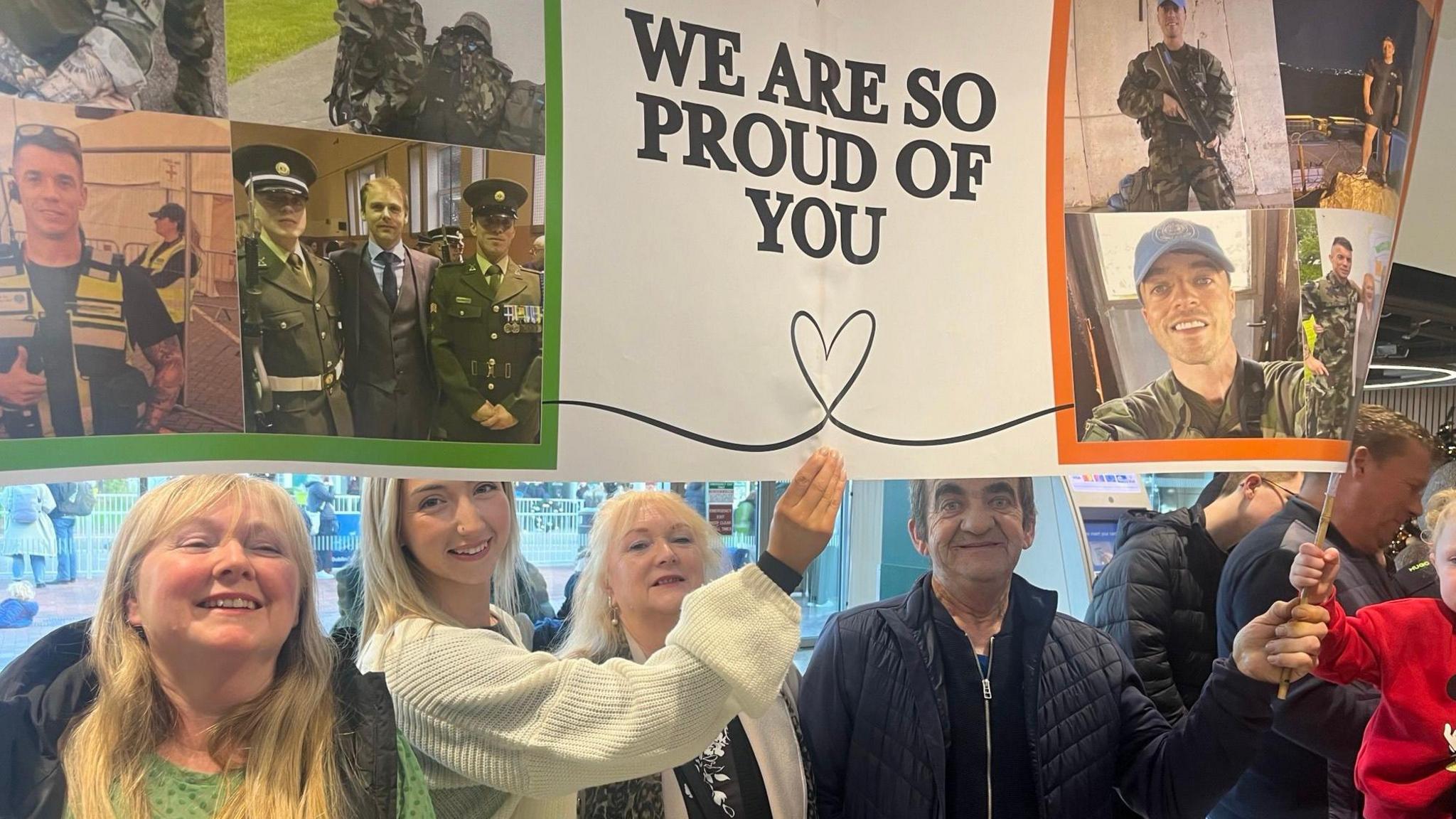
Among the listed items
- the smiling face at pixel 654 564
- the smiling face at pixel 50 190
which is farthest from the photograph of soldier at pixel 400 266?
the smiling face at pixel 654 564

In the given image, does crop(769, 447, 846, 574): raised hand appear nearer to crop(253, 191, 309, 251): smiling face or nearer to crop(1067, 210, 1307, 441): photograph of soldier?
crop(1067, 210, 1307, 441): photograph of soldier

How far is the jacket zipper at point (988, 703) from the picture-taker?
1.53 metres

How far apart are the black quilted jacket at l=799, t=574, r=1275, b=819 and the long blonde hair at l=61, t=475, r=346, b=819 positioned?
0.81 metres

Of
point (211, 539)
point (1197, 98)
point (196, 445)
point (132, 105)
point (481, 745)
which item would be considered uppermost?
point (1197, 98)

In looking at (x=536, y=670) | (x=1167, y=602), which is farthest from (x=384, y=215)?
(x=1167, y=602)

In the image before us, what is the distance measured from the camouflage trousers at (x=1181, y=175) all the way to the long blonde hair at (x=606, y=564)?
2.77 ft

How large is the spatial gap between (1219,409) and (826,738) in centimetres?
80

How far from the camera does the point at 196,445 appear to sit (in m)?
0.93

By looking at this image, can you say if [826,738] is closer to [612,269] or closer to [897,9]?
[612,269]

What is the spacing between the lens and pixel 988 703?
62.1 inches

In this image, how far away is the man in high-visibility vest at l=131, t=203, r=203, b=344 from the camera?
0.91 meters

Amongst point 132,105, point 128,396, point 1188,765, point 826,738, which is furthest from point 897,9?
point 1188,765

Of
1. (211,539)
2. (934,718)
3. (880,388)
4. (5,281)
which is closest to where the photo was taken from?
(5,281)

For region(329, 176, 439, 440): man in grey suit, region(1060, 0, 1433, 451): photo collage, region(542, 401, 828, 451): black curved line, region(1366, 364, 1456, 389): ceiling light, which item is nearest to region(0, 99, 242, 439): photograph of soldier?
region(329, 176, 439, 440): man in grey suit
